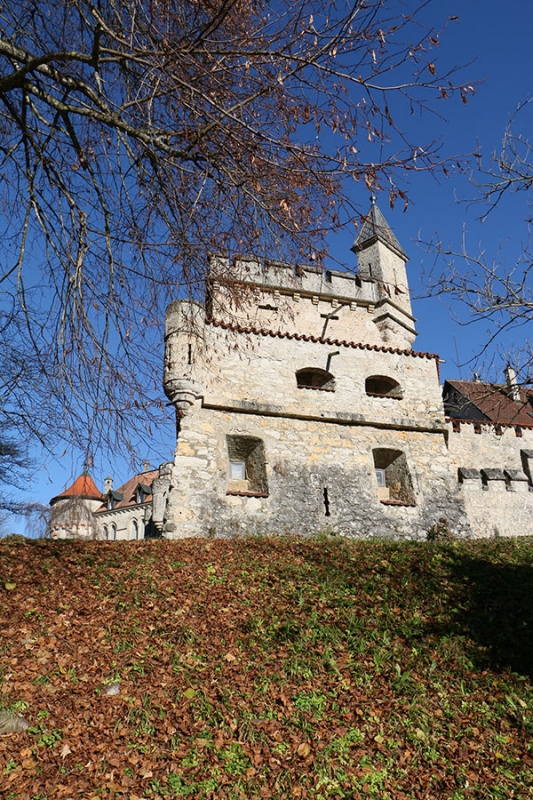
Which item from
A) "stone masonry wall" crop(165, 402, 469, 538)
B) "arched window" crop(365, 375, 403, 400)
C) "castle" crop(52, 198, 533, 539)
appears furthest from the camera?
"arched window" crop(365, 375, 403, 400)

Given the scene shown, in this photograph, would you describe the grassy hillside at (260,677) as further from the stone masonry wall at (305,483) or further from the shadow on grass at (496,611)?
the stone masonry wall at (305,483)

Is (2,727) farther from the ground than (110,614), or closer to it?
closer to it

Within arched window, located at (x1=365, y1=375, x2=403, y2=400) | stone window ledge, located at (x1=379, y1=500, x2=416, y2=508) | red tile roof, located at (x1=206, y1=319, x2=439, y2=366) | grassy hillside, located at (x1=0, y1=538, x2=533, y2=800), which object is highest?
red tile roof, located at (x1=206, y1=319, x2=439, y2=366)

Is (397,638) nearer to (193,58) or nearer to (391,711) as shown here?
(391,711)

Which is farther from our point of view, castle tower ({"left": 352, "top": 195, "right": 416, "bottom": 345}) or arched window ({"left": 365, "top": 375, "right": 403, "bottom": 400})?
castle tower ({"left": 352, "top": 195, "right": 416, "bottom": 345})

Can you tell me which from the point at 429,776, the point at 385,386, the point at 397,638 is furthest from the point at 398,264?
the point at 429,776

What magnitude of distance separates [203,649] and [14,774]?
1983mm

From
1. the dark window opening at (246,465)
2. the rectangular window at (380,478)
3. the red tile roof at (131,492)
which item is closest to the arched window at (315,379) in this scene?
the dark window opening at (246,465)

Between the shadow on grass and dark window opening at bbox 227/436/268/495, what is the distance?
12.7 feet

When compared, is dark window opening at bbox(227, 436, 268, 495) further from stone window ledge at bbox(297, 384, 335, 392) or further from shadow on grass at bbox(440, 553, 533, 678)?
shadow on grass at bbox(440, 553, 533, 678)

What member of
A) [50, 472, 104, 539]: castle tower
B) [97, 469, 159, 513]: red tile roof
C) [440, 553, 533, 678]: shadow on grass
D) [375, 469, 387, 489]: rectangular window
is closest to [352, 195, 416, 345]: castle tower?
[375, 469, 387, 489]: rectangular window

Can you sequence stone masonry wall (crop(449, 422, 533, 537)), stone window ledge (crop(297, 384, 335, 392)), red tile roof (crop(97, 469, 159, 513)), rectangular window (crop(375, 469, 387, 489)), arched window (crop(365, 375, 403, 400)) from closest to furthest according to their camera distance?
stone window ledge (crop(297, 384, 335, 392)) → rectangular window (crop(375, 469, 387, 489)) → arched window (crop(365, 375, 403, 400)) → stone masonry wall (crop(449, 422, 533, 537)) → red tile roof (crop(97, 469, 159, 513))

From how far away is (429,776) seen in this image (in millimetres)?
4188

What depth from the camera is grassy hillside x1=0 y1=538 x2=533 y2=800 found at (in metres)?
4.09
